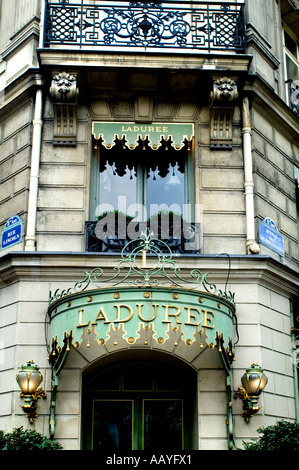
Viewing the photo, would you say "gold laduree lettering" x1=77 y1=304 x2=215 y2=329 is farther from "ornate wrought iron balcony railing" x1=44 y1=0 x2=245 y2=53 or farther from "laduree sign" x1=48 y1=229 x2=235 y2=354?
"ornate wrought iron balcony railing" x1=44 y1=0 x2=245 y2=53

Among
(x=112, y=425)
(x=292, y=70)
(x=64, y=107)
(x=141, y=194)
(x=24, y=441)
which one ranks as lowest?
(x=24, y=441)

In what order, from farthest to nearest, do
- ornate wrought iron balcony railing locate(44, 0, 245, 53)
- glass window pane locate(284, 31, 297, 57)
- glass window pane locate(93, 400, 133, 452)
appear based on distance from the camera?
glass window pane locate(284, 31, 297, 57) → ornate wrought iron balcony railing locate(44, 0, 245, 53) → glass window pane locate(93, 400, 133, 452)

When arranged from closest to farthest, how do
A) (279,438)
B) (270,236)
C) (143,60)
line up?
(279,438), (270,236), (143,60)

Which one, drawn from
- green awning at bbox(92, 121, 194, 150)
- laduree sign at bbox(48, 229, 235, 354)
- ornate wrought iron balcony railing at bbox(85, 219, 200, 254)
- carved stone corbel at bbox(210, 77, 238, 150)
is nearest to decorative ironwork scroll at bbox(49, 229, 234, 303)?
laduree sign at bbox(48, 229, 235, 354)

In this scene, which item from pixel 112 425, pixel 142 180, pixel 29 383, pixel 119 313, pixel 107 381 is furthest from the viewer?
pixel 142 180

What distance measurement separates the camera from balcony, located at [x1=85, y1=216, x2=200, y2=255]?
1184 centimetres

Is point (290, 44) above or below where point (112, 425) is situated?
above

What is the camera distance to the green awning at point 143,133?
41.4ft

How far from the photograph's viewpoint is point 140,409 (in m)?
11.7

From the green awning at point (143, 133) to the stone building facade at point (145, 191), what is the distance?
1.1 inches

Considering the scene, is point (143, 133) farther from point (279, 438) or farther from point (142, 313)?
point (279, 438)

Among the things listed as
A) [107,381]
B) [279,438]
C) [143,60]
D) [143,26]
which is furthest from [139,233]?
[279,438]

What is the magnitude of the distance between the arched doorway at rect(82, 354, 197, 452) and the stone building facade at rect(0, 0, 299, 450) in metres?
0.03

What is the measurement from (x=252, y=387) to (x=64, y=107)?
6161mm
